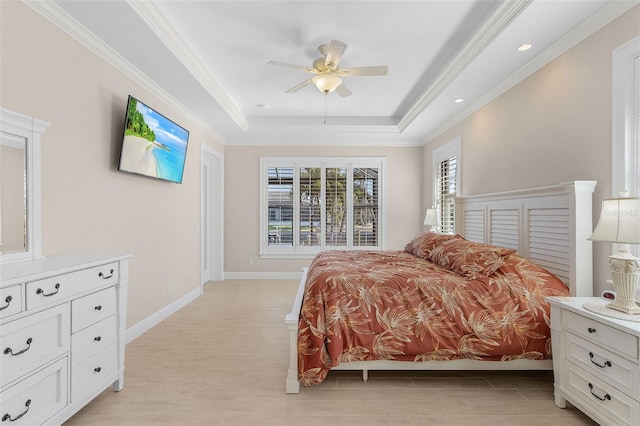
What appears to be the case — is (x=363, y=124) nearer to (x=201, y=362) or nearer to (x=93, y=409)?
(x=201, y=362)

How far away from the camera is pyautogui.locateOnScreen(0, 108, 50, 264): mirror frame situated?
73.7 inches

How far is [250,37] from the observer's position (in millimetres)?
→ 2889

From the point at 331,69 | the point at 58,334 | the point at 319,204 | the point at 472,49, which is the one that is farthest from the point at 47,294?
the point at 319,204

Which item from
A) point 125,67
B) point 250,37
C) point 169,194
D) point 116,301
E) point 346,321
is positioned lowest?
point 346,321

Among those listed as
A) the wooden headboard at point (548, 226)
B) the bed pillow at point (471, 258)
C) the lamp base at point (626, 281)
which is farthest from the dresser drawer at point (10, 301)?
the wooden headboard at point (548, 226)

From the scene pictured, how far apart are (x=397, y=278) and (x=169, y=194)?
2.92 m

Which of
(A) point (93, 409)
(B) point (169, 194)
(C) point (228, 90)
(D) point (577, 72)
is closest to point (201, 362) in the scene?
(A) point (93, 409)

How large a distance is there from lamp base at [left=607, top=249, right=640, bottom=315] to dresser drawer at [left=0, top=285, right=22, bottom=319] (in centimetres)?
302

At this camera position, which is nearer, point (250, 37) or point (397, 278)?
point (397, 278)

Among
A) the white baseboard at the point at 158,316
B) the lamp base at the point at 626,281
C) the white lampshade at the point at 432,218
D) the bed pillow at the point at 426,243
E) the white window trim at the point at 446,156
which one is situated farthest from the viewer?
the white lampshade at the point at 432,218

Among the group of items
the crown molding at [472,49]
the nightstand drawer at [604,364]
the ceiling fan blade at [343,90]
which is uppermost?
the crown molding at [472,49]

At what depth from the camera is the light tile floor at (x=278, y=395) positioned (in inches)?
75.1

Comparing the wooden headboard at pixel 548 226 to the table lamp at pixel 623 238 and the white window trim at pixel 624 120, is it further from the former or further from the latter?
the table lamp at pixel 623 238

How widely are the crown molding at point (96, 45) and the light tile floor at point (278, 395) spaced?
100 inches
